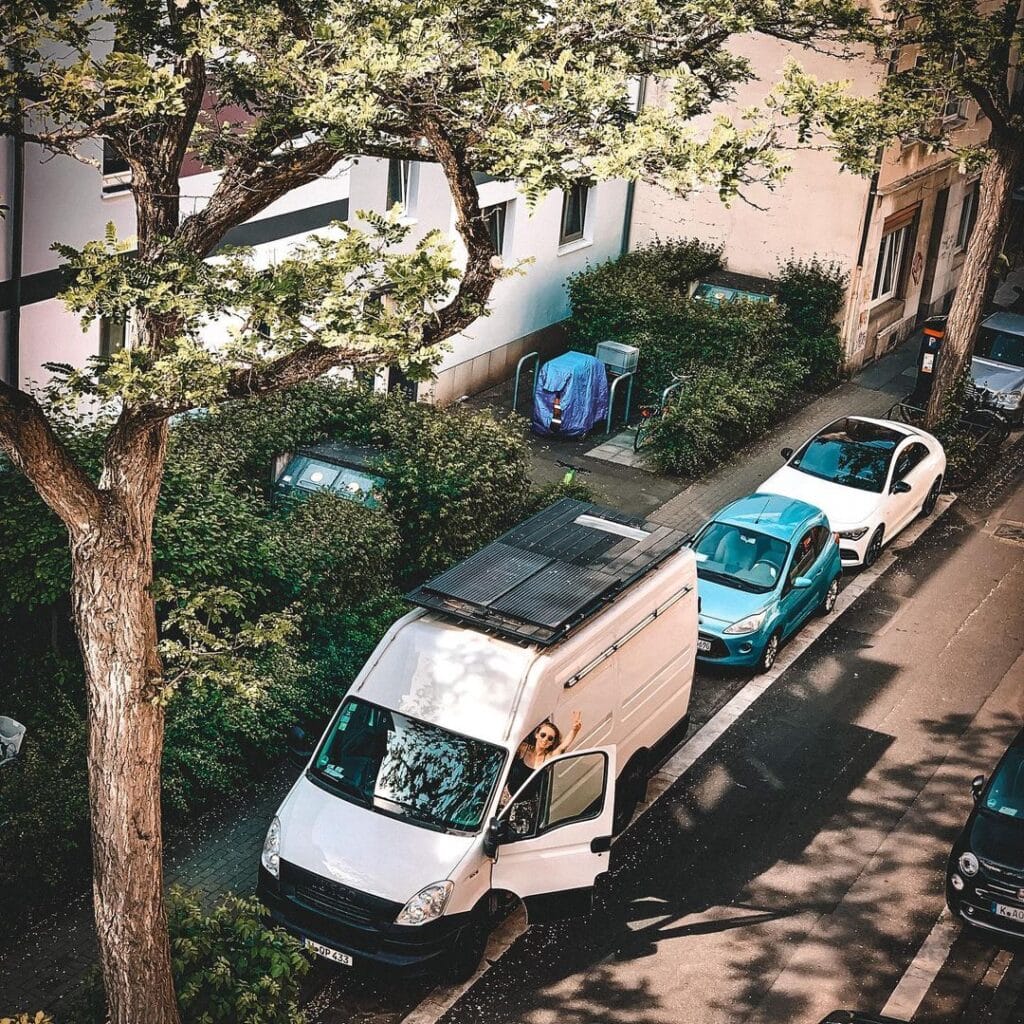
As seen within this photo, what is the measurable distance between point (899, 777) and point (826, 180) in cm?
1402

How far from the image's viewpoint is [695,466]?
2219cm

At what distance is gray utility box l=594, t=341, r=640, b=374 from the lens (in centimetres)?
2388

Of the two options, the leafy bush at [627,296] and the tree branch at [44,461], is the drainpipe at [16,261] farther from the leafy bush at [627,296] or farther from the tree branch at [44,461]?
the leafy bush at [627,296]

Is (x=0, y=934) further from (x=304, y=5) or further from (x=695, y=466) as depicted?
(x=695, y=466)

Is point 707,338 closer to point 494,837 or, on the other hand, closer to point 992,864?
point 992,864

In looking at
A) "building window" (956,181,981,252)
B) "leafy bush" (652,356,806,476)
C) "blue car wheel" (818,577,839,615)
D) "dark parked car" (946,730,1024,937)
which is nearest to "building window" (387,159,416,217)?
"leafy bush" (652,356,806,476)

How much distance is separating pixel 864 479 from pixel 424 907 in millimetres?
11065

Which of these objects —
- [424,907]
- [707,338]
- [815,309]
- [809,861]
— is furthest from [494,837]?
[815,309]

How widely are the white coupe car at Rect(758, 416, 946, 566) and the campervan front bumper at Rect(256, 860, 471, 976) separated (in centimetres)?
970

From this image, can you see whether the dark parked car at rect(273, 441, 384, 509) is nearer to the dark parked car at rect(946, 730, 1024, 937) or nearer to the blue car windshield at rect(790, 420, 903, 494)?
the blue car windshield at rect(790, 420, 903, 494)

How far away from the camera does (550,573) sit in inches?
512

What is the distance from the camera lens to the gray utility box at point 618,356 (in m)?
23.9

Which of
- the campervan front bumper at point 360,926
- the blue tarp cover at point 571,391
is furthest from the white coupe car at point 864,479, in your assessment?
the campervan front bumper at point 360,926

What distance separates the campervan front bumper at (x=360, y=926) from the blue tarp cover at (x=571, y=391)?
1256 cm
